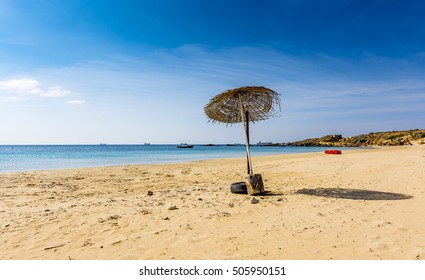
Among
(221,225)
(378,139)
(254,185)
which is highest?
(378,139)

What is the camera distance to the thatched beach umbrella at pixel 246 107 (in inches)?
319

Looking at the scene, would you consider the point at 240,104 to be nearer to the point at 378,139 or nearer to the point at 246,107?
the point at 246,107

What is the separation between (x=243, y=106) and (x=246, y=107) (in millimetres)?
114

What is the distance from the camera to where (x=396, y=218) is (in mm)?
5207

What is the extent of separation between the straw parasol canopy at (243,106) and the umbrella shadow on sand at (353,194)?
1944mm

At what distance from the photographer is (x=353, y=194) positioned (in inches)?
297

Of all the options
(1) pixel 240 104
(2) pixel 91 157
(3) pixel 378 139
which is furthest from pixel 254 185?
(3) pixel 378 139

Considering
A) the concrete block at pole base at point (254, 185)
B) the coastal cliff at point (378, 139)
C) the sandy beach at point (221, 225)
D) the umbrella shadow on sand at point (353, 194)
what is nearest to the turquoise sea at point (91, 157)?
the sandy beach at point (221, 225)

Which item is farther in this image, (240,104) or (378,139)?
(378,139)

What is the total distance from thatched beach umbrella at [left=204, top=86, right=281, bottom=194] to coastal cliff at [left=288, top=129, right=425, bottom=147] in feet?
164

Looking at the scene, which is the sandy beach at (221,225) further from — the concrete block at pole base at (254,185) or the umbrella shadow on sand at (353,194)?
the concrete block at pole base at (254,185)

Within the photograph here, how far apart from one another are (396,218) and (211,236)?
3.53 meters
